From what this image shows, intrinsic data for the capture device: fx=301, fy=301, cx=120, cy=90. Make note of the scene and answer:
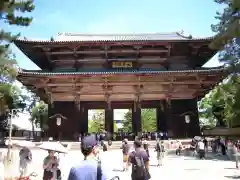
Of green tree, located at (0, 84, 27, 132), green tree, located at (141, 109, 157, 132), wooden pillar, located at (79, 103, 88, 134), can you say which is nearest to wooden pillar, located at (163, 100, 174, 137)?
wooden pillar, located at (79, 103, 88, 134)

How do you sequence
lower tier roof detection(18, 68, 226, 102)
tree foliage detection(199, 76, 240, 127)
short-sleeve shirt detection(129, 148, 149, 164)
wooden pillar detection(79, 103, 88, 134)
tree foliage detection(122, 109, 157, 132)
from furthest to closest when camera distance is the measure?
1. tree foliage detection(122, 109, 157, 132)
2. wooden pillar detection(79, 103, 88, 134)
3. lower tier roof detection(18, 68, 226, 102)
4. tree foliage detection(199, 76, 240, 127)
5. short-sleeve shirt detection(129, 148, 149, 164)

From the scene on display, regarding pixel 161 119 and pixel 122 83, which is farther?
pixel 161 119

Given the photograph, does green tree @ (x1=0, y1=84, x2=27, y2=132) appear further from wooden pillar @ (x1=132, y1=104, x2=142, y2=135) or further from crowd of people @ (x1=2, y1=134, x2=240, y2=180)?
crowd of people @ (x1=2, y1=134, x2=240, y2=180)

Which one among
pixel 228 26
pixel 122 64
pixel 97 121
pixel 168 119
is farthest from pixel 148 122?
pixel 228 26

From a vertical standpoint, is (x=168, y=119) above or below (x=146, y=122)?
below

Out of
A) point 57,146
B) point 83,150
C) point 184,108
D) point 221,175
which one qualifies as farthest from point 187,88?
point 83,150

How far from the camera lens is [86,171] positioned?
3.43 metres

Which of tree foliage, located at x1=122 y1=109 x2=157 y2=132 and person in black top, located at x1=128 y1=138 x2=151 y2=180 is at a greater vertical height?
tree foliage, located at x1=122 y1=109 x2=157 y2=132

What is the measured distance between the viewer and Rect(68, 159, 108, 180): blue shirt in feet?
11.2

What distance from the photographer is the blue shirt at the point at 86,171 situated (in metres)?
3.42

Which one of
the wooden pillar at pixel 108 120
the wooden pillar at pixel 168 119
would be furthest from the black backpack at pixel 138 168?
the wooden pillar at pixel 168 119

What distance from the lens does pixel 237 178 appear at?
12008 millimetres

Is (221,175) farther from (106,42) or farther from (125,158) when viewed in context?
(106,42)

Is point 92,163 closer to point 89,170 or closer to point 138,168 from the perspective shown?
point 89,170
